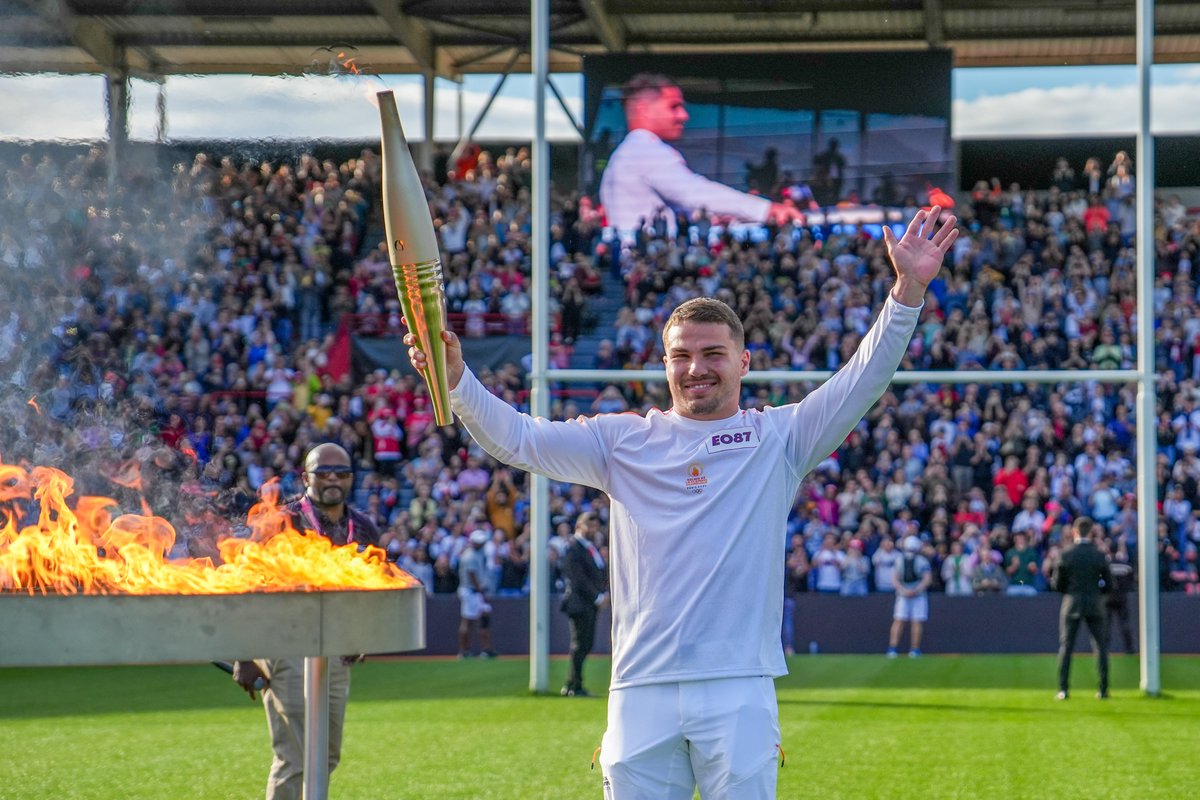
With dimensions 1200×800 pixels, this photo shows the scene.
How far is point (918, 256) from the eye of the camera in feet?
14.5

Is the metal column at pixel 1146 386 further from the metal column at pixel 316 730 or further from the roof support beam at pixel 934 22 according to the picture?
the metal column at pixel 316 730

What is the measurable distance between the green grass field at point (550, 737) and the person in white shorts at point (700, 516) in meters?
6.13

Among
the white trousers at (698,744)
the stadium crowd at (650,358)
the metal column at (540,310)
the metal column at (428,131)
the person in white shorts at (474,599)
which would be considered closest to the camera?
the white trousers at (698,744)

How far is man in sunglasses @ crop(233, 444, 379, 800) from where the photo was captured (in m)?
7.09

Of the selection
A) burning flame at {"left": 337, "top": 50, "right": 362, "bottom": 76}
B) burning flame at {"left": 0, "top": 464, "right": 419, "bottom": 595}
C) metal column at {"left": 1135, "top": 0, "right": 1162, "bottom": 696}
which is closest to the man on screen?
metal column at {"left": 1135, "top": 0, "right": 1162, "bottom": 696}

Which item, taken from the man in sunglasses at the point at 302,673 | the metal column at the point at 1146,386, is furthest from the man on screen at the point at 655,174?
the man in sunglasses at the point at 302,673

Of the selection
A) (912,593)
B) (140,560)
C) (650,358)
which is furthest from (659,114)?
(140,560)

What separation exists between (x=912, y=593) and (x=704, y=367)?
726 inches

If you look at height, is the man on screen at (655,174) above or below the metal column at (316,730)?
above

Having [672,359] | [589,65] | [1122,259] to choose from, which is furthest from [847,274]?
[672,359]

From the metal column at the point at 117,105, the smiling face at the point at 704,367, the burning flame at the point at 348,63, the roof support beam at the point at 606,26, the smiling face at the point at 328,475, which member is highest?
the roof support beam at the point at 606,26

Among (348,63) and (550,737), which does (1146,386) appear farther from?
(348,63)

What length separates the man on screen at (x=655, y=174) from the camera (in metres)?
15.5

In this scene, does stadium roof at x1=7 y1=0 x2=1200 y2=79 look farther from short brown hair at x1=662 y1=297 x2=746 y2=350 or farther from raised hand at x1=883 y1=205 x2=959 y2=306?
raised hand at x1=883 y1=205 x2=959 y2=306
